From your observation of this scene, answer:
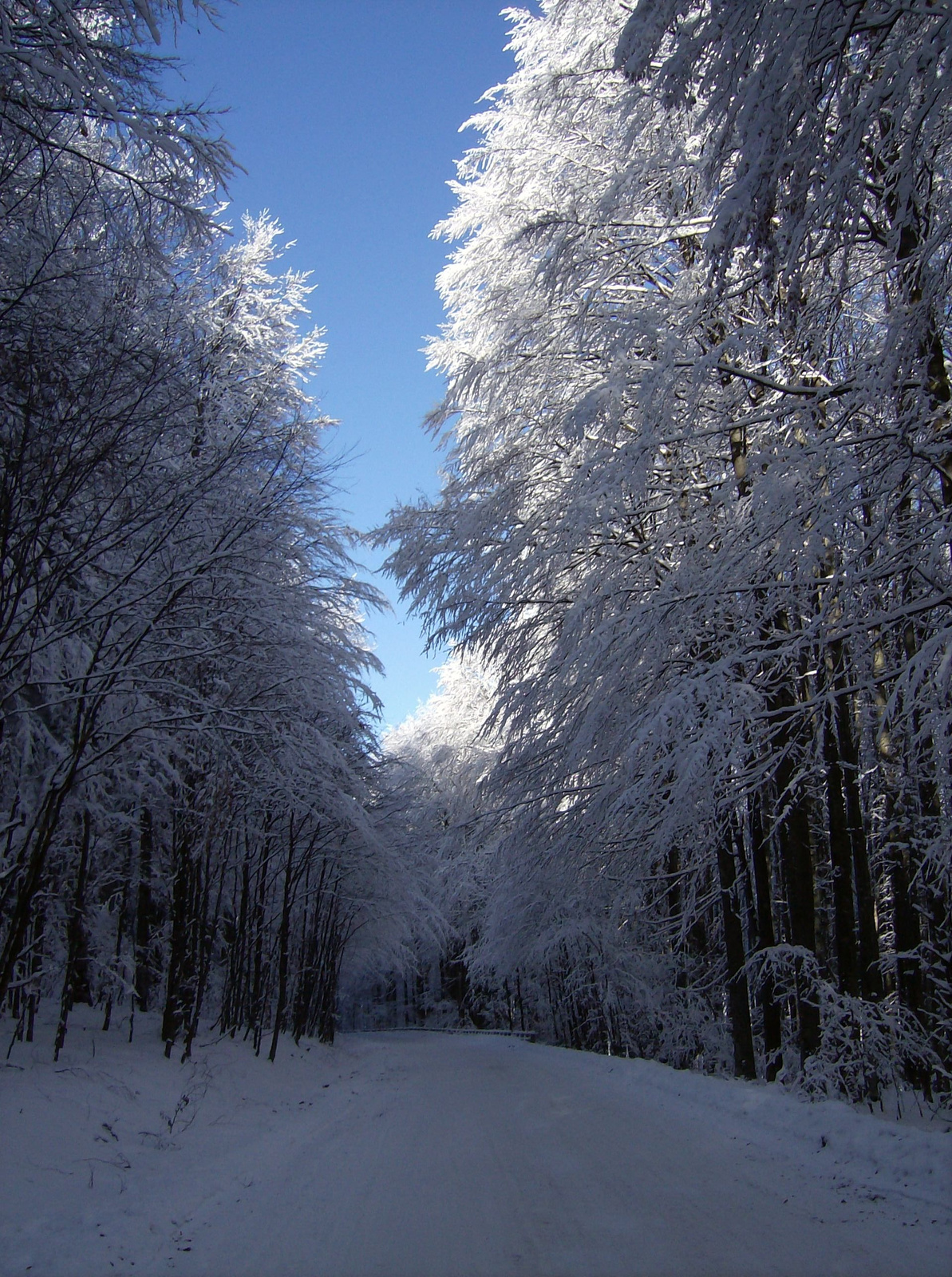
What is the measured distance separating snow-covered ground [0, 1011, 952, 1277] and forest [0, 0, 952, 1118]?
45.5 inches

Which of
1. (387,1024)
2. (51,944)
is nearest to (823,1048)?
(51,944)

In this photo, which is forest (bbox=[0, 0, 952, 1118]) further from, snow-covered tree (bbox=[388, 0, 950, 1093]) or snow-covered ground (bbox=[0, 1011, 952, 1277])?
→ snow-covered ground (bbox=[0, 1011, 952, 1277])

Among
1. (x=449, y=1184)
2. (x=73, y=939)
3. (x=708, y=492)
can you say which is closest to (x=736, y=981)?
(x=449, y=1184)

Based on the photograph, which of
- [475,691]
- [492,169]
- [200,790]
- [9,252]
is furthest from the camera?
[475,691]

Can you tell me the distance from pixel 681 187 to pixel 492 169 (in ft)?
9.31

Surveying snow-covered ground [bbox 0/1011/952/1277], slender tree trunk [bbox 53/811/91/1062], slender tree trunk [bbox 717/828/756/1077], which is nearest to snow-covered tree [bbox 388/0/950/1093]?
slender tree trunk [bbox 717/828/756/1077]

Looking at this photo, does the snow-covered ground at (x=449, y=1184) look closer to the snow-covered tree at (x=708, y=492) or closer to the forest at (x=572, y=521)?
the forest at (x=572, y=521)

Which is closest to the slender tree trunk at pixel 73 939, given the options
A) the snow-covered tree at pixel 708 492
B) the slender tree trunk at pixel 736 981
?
the snow-covered tree at pixel 708 492

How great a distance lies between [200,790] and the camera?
370 inches

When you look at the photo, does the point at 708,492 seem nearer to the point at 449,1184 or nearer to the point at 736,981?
the point at 736,981

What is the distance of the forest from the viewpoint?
438 centimetres

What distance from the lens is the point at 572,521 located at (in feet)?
24.0

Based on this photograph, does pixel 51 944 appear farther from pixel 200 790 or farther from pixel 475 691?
pixel 475 691

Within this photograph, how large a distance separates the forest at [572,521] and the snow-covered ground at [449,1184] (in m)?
1.16
